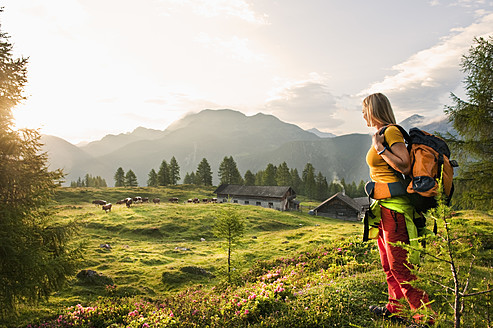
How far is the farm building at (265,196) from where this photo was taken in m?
57.8

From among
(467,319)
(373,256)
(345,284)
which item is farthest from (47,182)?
(373,256)

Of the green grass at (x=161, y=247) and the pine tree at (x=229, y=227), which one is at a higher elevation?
the pine tree at (x=229, y=227)

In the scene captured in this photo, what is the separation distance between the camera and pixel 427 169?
320cm

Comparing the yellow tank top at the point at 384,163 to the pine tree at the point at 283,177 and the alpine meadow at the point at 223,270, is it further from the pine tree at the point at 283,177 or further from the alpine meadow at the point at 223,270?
the pine tree at the point at 283,177

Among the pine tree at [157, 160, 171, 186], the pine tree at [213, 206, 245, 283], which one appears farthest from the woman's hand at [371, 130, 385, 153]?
the pine tree at [157, 160, 171, 186]

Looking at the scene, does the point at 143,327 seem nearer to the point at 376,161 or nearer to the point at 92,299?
the point at 92,299

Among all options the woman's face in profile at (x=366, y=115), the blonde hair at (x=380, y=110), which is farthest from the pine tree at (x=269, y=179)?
the blonde hair at (x=380, y=110)

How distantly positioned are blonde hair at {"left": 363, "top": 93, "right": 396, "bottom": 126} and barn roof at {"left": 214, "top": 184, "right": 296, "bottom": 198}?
54.2 m

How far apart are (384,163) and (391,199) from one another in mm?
572

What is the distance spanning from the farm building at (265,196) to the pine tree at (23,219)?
167ft

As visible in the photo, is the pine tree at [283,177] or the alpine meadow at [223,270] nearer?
the alpine meadow at [223,270]

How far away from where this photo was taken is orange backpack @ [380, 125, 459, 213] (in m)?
3.19

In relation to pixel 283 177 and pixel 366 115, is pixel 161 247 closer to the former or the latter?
pixel 366 115

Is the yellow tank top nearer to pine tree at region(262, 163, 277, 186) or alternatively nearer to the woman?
the woman
